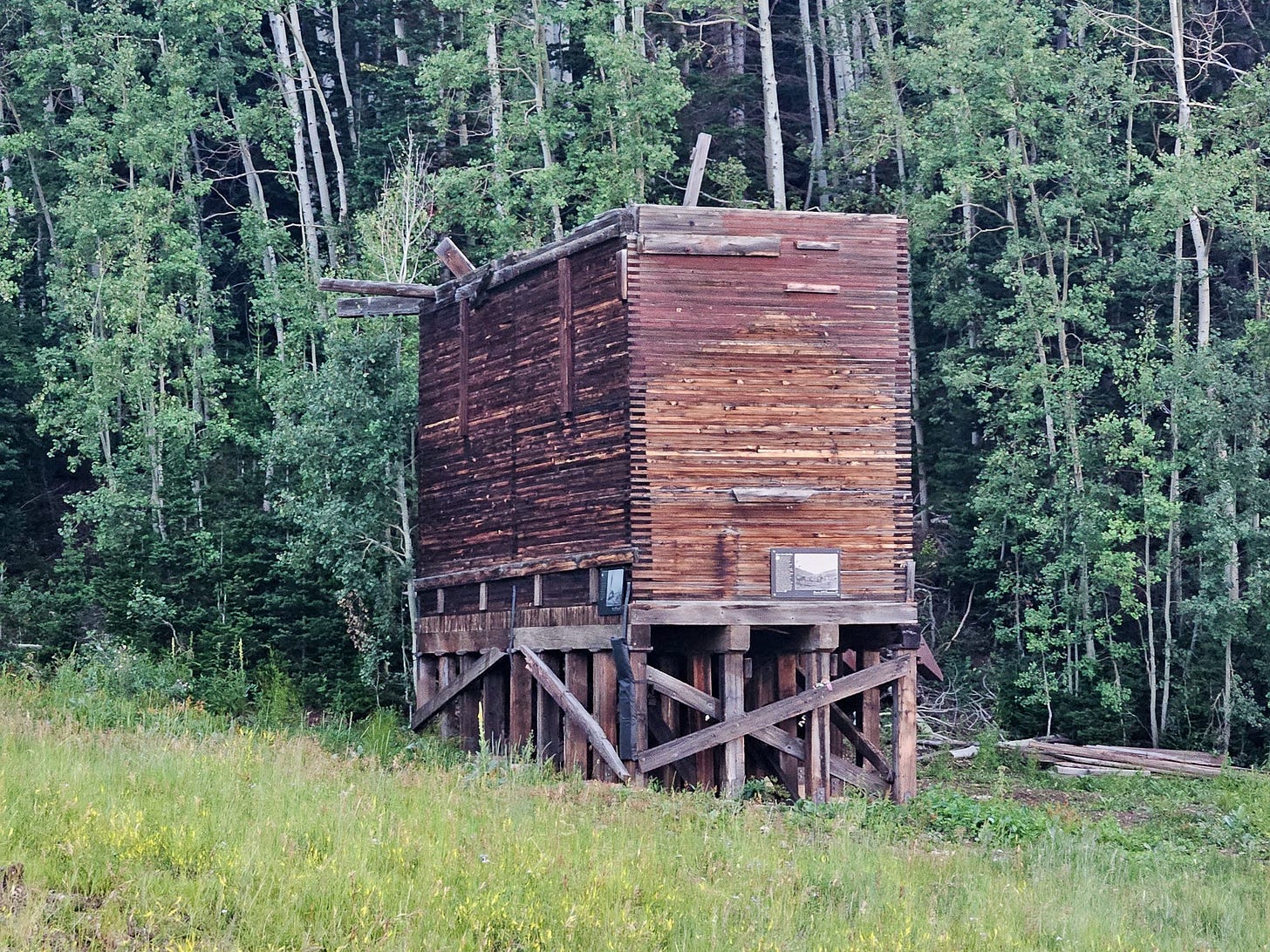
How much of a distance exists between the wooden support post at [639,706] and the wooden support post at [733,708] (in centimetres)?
107

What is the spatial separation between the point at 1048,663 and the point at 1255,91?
453 inches

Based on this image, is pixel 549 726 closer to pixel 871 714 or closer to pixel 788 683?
pixel 788 683

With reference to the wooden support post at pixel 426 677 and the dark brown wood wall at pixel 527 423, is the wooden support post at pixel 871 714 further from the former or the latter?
the wooden support post at pixel 426 677

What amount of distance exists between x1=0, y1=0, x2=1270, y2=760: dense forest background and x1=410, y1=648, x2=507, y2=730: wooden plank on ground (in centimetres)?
290

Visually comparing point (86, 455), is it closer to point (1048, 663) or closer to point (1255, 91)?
point (1048, 663)

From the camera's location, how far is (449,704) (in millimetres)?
24391

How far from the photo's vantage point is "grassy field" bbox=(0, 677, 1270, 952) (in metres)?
10.1

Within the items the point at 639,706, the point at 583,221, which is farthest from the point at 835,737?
the point at 583,221

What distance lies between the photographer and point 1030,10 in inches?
1260

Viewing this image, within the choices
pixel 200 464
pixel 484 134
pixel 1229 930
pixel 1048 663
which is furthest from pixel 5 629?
pixel 1229 930

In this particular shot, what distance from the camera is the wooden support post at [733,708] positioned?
2002 centimetres

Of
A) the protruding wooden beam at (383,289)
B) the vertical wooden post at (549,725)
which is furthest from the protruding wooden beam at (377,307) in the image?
the vertical wooden post at (549,725)

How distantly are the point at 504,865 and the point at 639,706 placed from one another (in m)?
8.26

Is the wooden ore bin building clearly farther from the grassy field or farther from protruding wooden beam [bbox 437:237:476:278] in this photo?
the grassy field
